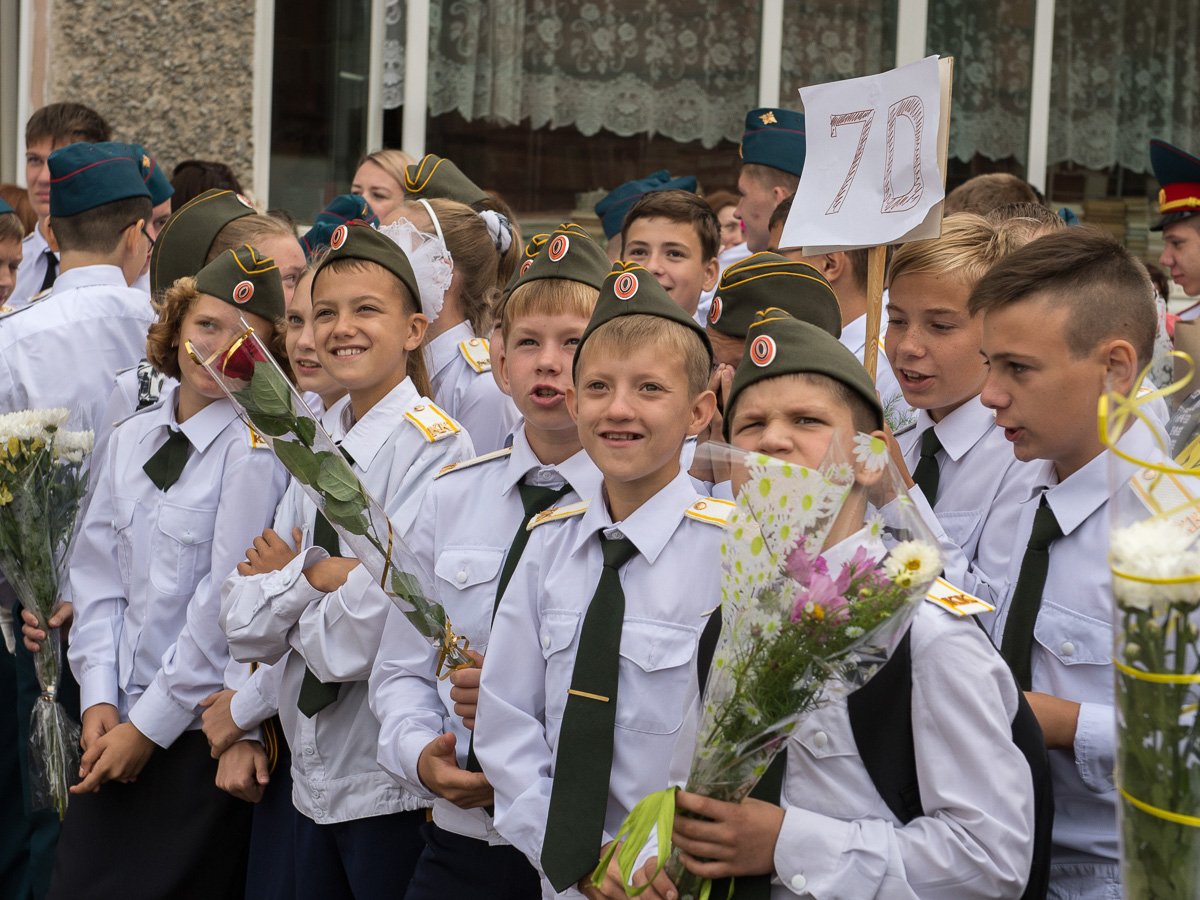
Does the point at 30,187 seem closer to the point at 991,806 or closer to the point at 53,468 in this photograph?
the point at 53,468

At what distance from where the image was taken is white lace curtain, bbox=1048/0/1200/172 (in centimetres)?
903

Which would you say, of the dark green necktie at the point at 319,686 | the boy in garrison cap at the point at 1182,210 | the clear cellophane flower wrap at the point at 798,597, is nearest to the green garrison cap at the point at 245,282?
the dark green necktie at the point at 319,686

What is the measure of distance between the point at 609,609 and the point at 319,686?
95 cm

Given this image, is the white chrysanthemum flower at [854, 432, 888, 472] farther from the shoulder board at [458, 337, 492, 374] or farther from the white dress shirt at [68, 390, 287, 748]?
the shoulder board at [458, 337, 492, 374]

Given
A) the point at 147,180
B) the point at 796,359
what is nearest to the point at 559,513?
the point at 796,359

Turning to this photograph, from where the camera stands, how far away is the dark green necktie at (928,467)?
3.16m

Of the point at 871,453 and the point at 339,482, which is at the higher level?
the point at 871,453

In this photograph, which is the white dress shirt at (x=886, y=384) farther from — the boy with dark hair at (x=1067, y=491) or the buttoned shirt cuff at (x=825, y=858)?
the buttoned shirt cuff at (x=825, y=858)

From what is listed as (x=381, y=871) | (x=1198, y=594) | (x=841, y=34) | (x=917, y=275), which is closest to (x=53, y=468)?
(x=381, y=871)

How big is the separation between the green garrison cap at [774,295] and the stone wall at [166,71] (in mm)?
5467

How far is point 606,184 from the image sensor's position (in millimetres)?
8836

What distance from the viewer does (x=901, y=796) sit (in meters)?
2.19

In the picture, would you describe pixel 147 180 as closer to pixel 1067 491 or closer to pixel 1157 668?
pixel 1067 491

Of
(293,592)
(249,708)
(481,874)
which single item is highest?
(293,592)
